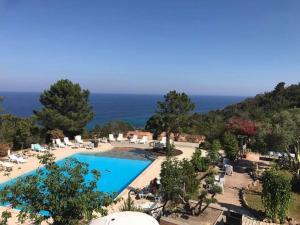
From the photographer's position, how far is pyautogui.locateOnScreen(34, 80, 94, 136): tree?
2397 centimetres

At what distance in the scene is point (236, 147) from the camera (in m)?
17.9

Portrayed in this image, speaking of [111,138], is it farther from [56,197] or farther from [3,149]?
[56,197]

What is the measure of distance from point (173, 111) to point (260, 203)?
10.6 m

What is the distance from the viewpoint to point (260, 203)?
38.1 feet

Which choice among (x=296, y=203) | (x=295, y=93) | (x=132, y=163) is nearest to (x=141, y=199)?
(x=296, y=203)

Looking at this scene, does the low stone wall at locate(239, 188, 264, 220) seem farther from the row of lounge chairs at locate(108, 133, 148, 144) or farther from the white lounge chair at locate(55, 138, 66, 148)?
the white lounge chair at locate(55, 138, 66, 148)

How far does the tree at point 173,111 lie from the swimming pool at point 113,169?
10.1 ft

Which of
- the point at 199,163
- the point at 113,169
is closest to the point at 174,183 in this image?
the point at 199,163

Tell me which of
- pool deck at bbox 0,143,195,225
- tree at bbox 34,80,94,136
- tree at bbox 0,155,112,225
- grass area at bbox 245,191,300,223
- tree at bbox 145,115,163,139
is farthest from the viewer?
tree at bbox 34,80,94,136

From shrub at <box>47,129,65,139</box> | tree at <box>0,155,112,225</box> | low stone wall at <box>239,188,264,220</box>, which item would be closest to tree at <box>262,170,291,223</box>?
low stone wall at <box>239,188,264,220</box>

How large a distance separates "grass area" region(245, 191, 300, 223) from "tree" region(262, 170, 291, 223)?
2.97ft

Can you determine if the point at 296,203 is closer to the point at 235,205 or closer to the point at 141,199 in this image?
the point at 235,205

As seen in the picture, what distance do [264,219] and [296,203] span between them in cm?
273

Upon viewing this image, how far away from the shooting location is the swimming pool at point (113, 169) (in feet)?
51.4
